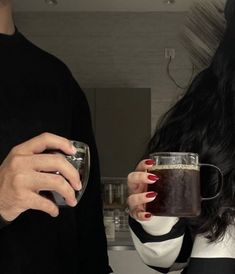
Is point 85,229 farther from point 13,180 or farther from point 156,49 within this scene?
point 156,49

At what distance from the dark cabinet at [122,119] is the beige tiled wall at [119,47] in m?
0.44

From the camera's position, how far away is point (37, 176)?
A: 0.73 metres

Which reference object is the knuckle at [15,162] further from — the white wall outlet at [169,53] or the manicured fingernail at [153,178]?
the white wall outlet at [169,53]

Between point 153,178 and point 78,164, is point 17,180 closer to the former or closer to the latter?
point 78,164

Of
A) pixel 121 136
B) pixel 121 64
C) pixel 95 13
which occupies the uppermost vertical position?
pixel 95 13

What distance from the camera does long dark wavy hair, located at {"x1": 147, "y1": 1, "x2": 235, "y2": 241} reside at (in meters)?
1.03

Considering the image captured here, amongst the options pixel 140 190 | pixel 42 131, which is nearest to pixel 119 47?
pixel 42 131

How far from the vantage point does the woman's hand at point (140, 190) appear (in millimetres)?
935

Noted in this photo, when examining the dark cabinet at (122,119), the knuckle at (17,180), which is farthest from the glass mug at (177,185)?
the dark cabinet at (122,119)

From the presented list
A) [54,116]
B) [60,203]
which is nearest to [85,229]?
Answer: [54,116]

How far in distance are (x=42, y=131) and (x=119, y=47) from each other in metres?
3.73

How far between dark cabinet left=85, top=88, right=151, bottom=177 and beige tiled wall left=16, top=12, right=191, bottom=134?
0.44 m

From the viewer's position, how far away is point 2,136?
118cm

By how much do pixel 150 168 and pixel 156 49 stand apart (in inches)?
159
